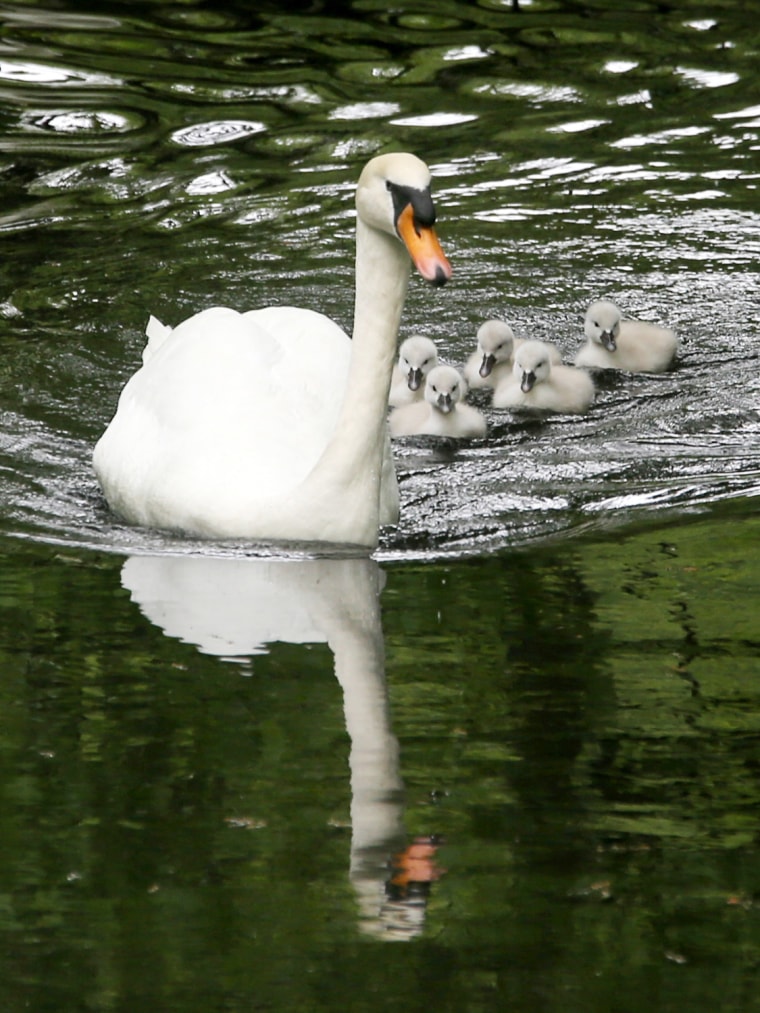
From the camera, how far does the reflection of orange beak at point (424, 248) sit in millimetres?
5746

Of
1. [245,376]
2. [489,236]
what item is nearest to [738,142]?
[489,236]

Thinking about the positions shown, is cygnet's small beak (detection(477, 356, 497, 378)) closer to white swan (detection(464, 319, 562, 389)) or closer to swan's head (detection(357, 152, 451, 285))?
white swan (detection(464, 319, 562, 389))

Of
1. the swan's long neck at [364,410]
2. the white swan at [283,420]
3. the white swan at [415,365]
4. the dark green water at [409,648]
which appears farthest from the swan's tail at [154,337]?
the swan's long neck at [364,410]

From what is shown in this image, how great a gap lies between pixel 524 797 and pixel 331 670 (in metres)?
1.04

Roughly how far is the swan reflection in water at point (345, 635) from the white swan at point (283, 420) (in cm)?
19

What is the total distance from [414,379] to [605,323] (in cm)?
106

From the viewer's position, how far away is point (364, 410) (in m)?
6.59

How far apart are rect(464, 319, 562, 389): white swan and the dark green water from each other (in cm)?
33

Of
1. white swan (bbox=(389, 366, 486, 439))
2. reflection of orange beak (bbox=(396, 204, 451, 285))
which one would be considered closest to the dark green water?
white swan (bbox=(389, 366, 486, 439))

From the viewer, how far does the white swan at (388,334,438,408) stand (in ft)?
29.7

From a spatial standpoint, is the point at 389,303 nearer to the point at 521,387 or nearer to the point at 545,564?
the point at 545,564

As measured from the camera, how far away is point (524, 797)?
4.69 meters

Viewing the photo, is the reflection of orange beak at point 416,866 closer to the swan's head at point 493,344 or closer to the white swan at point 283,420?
the white swan at point 283,420

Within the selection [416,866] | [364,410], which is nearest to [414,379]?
[364,410]
